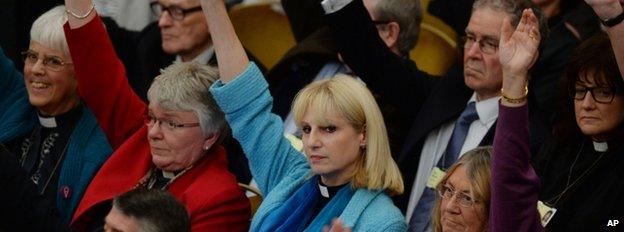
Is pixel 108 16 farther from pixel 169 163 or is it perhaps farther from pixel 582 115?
pixel 582 115

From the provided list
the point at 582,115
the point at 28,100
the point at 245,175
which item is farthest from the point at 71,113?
the point at 582,115

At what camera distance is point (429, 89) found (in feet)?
21.2

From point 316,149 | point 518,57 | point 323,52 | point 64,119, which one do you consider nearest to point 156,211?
point 316,149

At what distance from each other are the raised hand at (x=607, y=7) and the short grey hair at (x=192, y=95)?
146 centimetres

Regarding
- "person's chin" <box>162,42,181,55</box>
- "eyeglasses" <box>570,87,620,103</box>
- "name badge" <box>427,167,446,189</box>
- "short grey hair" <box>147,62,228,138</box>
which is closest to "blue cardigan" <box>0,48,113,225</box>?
"short grey hair" <box>147,62,228,138</box>

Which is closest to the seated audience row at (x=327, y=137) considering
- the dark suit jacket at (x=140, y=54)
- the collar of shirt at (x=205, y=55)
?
the collar of shirt at (x=205, y=55)

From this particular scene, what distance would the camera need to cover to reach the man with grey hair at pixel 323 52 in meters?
6.70

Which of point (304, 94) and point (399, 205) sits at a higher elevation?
point (304, 94)

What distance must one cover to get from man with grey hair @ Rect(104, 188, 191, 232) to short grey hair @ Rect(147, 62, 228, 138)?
0.80 m

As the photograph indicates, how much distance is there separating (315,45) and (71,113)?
3.42ft

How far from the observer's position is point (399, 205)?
20.4 ft

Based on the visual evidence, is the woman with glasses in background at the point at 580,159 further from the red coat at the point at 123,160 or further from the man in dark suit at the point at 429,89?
the red coat at the point at 123,160

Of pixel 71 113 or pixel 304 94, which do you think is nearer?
pixel 304 94

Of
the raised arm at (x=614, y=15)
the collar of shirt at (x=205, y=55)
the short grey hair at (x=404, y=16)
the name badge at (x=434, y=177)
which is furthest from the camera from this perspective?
the collar of shirt at (x=205, y=55)
